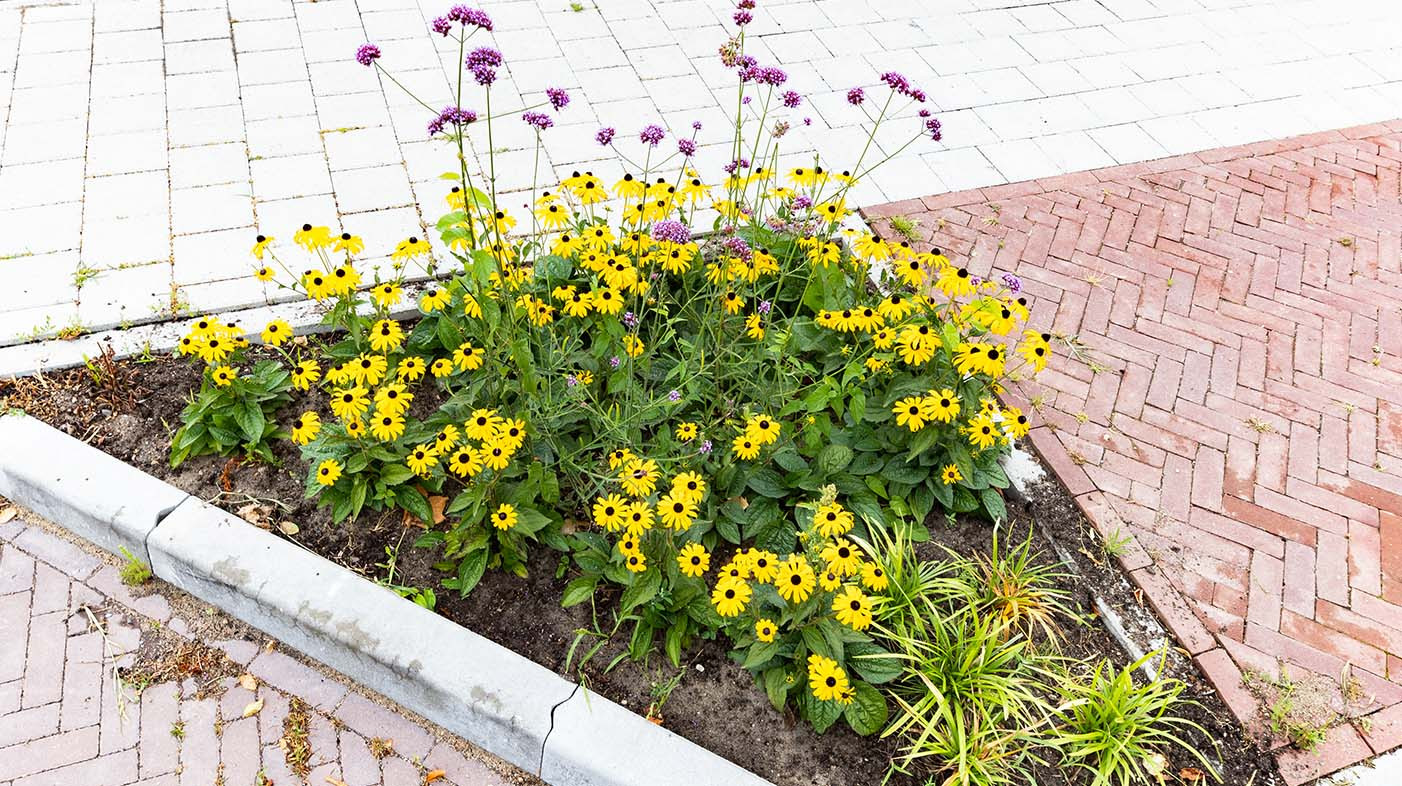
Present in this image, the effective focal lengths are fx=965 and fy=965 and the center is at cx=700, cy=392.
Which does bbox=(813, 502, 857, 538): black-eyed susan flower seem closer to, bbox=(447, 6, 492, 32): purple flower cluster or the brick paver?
the brick paver

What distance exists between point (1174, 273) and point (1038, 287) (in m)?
0.74

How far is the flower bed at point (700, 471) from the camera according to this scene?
2867 millimetres

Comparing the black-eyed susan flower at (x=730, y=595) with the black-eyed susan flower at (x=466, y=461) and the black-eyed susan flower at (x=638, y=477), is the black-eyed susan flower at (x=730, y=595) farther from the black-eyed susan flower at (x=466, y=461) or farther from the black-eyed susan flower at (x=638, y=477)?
the black-eyed susan flower at (x=466, y=461)

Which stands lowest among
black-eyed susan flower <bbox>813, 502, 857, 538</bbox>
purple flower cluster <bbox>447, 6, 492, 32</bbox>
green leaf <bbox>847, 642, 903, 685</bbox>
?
green leaf <bbox>847, 642, 903, 685</bbox>

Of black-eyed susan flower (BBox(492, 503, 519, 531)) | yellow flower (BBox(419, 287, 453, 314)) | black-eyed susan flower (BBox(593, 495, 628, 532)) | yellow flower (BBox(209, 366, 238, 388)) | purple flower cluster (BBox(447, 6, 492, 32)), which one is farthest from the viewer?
yellow flower (BBox(419, 287, 453, 314))

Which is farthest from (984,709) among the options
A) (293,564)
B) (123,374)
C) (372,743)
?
(123,374)

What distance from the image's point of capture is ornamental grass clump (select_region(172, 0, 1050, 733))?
9.52ft

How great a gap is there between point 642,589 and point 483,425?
699mm

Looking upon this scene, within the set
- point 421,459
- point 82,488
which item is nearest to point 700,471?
point 421,459

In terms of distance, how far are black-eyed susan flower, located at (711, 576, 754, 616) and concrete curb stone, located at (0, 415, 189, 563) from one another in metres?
1.82

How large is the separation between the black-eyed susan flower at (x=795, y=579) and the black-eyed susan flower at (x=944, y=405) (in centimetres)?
76

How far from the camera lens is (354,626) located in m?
2.87

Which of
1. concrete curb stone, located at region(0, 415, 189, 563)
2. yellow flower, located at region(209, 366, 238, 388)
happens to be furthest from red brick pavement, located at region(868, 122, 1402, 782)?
concrete curb stone, located at region(0, 415, 189, 563)

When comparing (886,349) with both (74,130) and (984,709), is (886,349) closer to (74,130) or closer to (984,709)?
(984,709)
